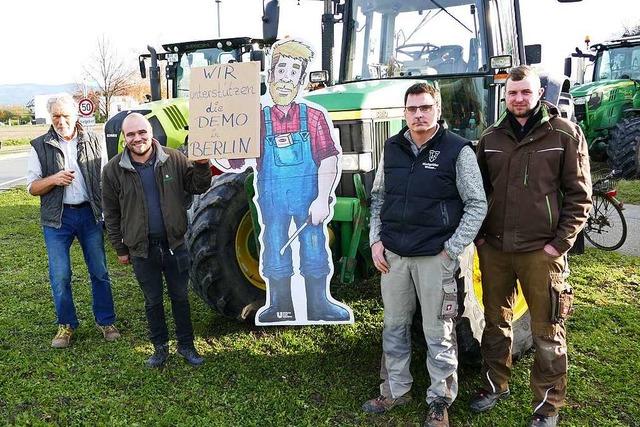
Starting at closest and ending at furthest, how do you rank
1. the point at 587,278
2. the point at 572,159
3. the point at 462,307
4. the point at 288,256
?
the point at 572,159 → the point at 462,307 → the point at 288,256 → the point at 587,278

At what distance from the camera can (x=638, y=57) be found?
41.0 feet

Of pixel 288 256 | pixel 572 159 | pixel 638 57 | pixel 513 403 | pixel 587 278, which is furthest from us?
pixel 638 57

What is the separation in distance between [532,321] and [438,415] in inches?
28.1

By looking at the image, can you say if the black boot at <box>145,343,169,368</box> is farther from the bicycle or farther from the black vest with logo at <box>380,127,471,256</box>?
the bicycle

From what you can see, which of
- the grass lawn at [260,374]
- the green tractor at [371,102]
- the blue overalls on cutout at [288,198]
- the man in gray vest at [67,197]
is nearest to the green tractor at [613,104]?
the grass lawn at [260,374]

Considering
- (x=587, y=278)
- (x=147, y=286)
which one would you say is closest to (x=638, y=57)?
(x=587, y=278)

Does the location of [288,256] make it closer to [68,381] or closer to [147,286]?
[147,286]

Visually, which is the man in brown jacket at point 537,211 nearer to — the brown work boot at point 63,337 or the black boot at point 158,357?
the black boot at point 158,357

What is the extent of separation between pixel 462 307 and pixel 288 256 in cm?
113

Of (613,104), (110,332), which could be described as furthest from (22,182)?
(613,104)

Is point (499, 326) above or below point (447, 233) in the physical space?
below

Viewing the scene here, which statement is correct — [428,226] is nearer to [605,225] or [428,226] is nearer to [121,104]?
[605,225]

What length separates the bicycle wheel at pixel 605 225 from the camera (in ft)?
21.1

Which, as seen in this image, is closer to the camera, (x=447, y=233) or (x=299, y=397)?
(x=447, y=233)
